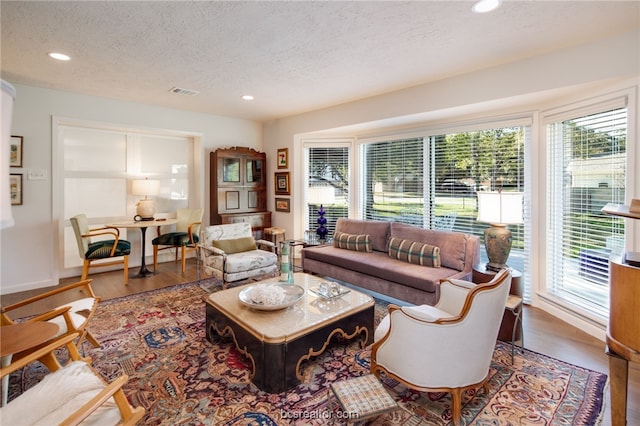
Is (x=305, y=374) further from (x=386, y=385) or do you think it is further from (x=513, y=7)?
(x=513, y=7)

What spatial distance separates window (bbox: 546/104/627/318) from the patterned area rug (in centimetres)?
112

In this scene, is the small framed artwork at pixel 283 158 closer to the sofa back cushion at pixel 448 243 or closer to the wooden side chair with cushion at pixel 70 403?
the sofa back cushion at pixel 448 243

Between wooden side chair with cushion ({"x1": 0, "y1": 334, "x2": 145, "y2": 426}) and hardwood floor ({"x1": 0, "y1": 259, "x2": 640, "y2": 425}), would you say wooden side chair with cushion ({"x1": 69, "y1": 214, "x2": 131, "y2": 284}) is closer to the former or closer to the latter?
hardwood floor ({"x1": 0, "y1": 259, "x2": 640, "y2": 425})

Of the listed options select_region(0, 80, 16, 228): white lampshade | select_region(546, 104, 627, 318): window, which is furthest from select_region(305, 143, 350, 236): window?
select_region(0, 80, 16, 228): white lampshade

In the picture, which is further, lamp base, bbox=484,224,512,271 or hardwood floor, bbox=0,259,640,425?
lamp base, bbox=484,224,512,271

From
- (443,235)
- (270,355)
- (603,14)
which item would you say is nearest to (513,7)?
(603,14)

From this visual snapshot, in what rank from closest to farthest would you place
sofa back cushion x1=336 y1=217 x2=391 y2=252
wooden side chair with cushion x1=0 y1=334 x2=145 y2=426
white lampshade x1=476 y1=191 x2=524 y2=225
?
wooden side chair with cushion x1=0 y1=334 x2=145 y2=426
white lampshade x1=476 y1=191 x2=524 y2=225
sofa back cushion x1=336 y1=217 x2=391 y2=252

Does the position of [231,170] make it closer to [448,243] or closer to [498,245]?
[448,243]

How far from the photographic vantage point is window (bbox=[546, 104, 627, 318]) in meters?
2.81

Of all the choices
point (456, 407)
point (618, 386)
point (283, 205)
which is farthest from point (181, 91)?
point (618, 386)

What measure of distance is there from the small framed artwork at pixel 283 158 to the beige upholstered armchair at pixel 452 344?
4.27 m

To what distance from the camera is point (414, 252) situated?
3684 millimetres

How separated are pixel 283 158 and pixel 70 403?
189 inches

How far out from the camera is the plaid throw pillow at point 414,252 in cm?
354
